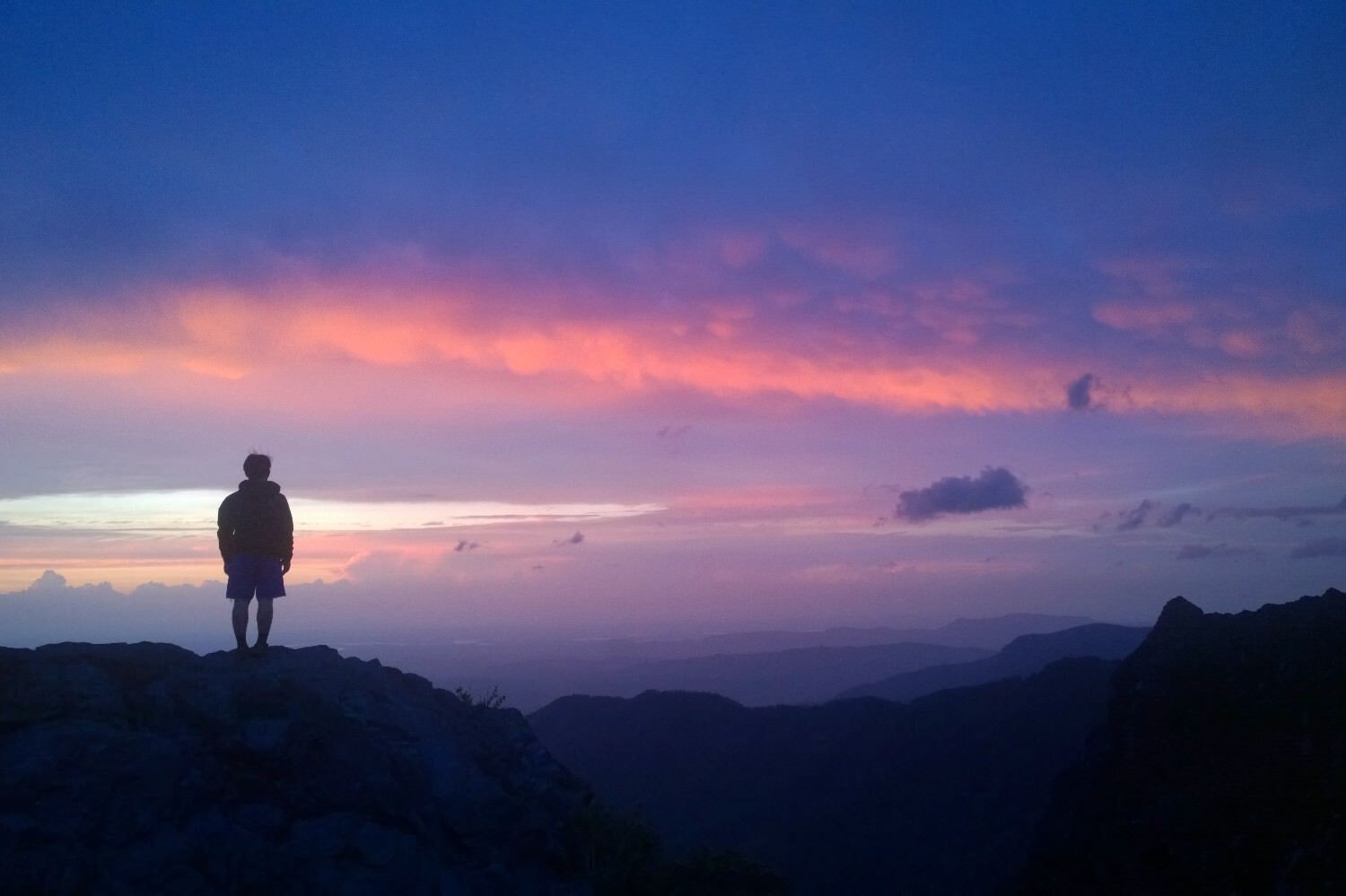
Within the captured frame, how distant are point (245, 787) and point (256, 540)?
9.25 ft

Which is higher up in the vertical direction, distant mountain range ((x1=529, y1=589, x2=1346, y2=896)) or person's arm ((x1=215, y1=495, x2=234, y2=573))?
person's arm ((x1=215, y1=495, x2=234, y2=573))

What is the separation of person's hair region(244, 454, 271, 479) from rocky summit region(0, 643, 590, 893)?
2261mm

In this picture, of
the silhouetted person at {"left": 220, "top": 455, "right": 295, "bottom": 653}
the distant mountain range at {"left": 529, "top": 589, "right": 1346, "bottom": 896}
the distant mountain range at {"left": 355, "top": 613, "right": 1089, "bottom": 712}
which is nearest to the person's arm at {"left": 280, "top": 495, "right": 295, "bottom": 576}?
the silhouetted person at {"left": 220, "top": 455, "right": 295, "bottom": 653}

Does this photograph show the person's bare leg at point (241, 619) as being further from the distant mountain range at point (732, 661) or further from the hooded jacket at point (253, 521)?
the distant mountain range at point (732, 661)

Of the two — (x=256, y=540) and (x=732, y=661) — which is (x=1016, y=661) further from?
(x=256, y=540)

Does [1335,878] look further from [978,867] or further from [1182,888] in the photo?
[978,867]

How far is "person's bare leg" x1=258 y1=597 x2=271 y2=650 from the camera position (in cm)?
1123

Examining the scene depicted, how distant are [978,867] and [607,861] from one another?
2076cm

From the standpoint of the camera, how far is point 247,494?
10.9m

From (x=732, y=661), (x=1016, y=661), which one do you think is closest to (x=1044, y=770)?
(x=1016, y=661)

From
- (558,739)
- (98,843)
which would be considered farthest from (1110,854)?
(558,739)

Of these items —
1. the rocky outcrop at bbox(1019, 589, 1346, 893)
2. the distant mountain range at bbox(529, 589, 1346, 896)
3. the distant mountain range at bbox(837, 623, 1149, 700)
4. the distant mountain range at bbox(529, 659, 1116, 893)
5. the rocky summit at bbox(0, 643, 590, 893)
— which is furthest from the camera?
the distant mountain range at bbox(837, 623, 1149, 700)

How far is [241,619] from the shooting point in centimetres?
1127

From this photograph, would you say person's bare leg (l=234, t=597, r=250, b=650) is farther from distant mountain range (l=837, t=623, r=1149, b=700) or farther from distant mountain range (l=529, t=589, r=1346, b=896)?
distant mountain range (l=837, t=623, r=1149, b=700)
